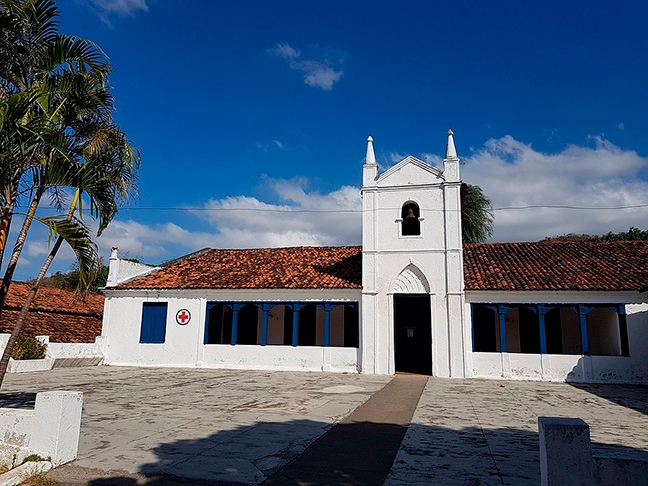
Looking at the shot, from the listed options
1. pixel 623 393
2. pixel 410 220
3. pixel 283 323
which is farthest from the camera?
pixel 283 323

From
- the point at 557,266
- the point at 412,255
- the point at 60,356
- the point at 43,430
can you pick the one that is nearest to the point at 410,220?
the point at 412,255

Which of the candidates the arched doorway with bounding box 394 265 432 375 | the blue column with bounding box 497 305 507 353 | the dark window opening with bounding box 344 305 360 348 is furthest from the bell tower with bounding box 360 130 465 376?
the blue column with bounding box 497 305 507 353

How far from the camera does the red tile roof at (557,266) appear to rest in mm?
16438

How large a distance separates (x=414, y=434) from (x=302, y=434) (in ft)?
5.55

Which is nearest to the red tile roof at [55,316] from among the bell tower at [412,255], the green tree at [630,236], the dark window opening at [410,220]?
the bell tower at [412,255]

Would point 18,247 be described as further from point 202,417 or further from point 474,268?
point 474,268

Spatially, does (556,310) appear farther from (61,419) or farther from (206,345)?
(61,419)

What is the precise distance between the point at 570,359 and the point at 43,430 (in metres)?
15.5

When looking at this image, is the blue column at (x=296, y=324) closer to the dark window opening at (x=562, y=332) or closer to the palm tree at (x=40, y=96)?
the dark window opening at (x=562, y=332)

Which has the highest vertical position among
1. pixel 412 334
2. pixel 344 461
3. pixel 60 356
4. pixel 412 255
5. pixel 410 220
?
pixel 410 220

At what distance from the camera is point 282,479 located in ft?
17.2

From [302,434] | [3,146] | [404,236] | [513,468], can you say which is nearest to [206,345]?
[404,236]

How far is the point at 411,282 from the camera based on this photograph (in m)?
17.6

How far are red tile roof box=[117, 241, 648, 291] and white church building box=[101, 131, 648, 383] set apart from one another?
84 millimetres
